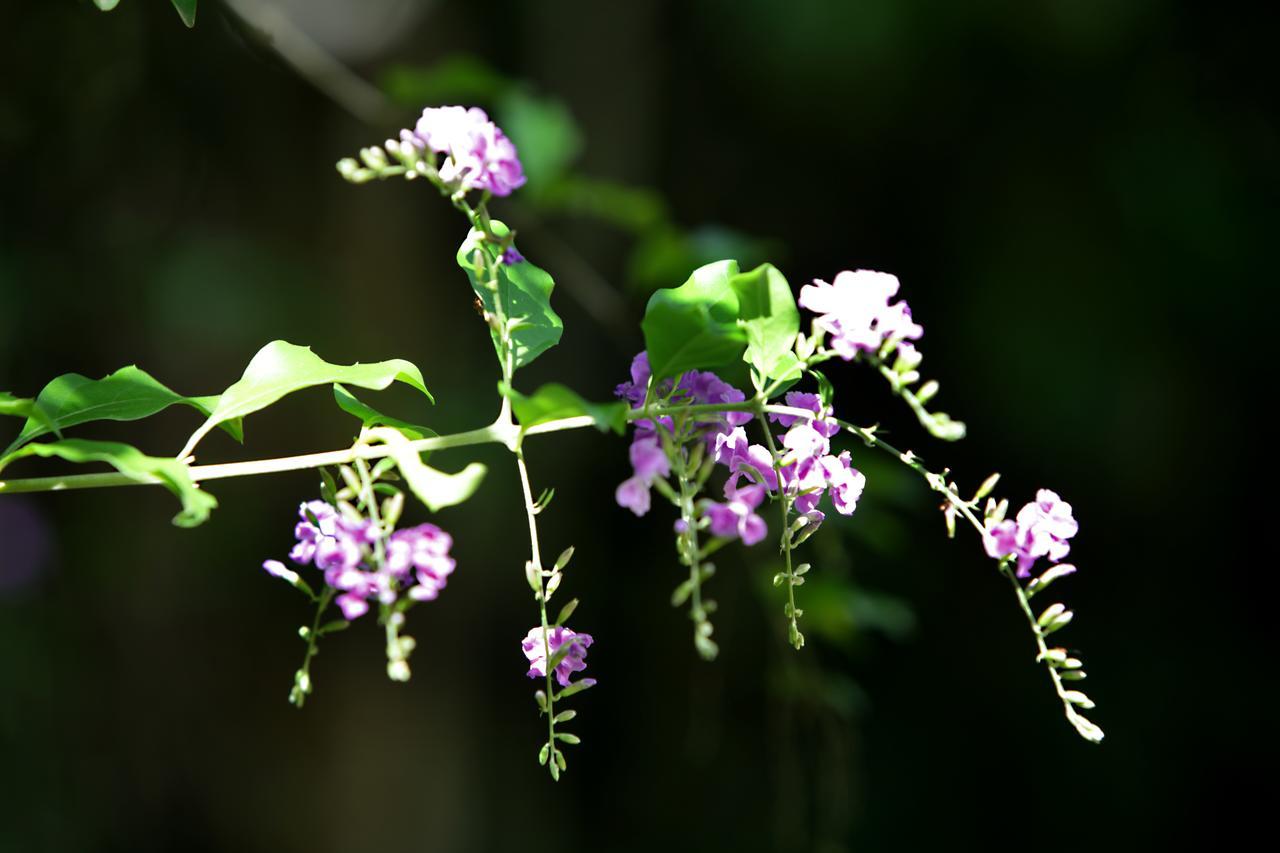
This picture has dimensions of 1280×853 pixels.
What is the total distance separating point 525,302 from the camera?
2.55ft

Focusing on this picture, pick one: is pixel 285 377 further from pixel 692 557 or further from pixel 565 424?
pixel 692 557

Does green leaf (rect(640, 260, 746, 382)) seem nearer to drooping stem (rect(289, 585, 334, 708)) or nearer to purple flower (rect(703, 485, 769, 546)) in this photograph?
purple flower (rect(703, 485, 769, 546))

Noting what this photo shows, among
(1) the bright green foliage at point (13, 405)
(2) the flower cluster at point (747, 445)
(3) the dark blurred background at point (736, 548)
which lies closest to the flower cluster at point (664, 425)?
(2) the flower cluster at point (747, 445)

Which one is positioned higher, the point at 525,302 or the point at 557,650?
the point at 525,302

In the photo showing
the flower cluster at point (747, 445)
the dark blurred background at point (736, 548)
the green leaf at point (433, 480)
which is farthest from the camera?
the dark blurred background at point (736, 548)

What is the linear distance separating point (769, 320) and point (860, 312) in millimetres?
54

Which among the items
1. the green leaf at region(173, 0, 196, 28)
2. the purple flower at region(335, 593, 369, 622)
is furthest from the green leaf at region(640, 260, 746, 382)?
the green leaf at region(173, 0, 196, 28)

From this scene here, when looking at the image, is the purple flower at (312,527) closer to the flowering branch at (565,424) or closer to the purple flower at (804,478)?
the flowering branch at (565,424)

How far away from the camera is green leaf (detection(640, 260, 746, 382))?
2.17 feet

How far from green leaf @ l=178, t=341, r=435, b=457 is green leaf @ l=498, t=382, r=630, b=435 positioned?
4.1 inches

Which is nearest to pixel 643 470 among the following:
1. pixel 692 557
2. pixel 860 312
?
pixel 692 557

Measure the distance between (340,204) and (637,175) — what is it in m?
0.69

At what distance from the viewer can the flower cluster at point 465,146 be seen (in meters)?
0.71

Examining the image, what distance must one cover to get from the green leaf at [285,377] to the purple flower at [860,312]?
0.83ft
